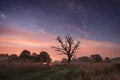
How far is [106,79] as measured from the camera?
14328 millimetres

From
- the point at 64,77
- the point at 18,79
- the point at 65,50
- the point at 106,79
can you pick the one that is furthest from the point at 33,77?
the point at 65,50

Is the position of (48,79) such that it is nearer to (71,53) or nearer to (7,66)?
(7,66)

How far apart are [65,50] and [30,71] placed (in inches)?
1246

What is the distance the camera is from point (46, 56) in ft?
237

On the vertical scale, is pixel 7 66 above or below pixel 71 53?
below

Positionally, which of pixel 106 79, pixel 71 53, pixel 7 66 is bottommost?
pixel 106 79

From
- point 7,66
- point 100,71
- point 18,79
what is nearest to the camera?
point 100,71

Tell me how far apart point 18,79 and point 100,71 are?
1012 cm

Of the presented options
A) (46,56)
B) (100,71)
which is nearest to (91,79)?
(100,71)

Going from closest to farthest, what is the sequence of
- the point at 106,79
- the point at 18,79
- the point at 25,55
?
the point at 106,79 → the point at 18,79 → the point at 25,55

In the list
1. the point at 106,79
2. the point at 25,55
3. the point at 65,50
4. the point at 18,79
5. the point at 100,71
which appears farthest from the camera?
the point at 25,55

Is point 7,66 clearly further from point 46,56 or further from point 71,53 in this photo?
point 46,56

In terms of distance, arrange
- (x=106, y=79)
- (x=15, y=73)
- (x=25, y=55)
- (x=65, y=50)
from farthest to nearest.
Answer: (x=25, y=55) < (x=65, y=50) < (x=15, y=73) < (x=106, y=79)

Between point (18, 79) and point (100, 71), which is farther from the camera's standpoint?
point (18, 79)
